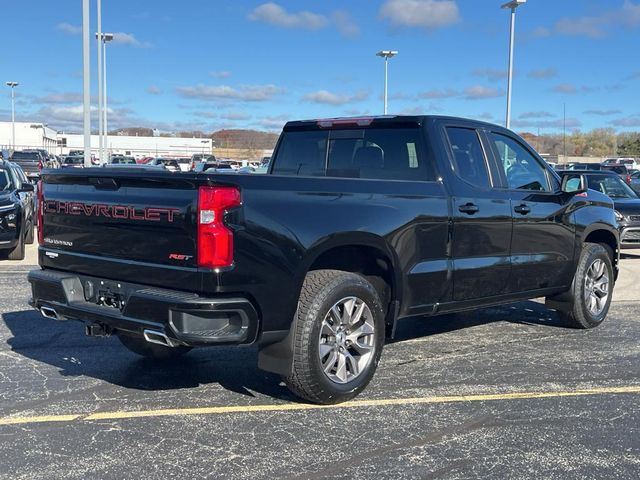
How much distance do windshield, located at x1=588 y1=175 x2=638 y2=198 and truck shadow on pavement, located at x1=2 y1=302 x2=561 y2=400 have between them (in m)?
8.03

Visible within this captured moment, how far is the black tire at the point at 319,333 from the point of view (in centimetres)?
443

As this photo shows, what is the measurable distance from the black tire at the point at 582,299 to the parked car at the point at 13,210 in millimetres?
8527

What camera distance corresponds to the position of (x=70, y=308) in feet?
15.0

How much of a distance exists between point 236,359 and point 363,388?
57.4 inches

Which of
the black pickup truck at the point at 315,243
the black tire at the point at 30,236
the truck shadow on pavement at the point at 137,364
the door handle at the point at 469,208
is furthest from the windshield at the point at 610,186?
the black tire at the point at 30,236

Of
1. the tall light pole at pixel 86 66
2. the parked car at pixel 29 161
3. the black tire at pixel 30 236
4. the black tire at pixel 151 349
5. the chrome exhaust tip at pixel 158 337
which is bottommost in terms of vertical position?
the black tire at pixel 151 349

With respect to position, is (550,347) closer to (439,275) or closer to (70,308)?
(439,275)

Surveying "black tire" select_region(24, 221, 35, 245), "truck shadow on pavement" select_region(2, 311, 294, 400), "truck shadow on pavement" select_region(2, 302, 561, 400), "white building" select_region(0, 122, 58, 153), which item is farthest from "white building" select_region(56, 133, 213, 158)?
"truck shadow on pavement" select_region(2, 311, 294, 400)

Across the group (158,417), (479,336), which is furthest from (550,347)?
(158,417)

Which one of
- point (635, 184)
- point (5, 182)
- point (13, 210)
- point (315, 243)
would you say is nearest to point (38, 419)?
point (315, 243)

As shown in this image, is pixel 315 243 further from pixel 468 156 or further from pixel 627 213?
pixel 627 213

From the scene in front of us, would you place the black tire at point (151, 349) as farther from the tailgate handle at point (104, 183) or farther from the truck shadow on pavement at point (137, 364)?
the tailgate handle at point (104, 183)

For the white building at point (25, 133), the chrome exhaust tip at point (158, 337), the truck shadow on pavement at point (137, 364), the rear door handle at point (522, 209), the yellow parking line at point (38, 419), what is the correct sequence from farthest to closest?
the white building at point (25, 133) → the rear door handle at point (522, 209) → the truck shadow on pavement at point (137, 364) → the yellow parking line at point (38, 419) → the chrome exhaust tip at point (158, 337)

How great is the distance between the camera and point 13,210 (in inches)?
446
